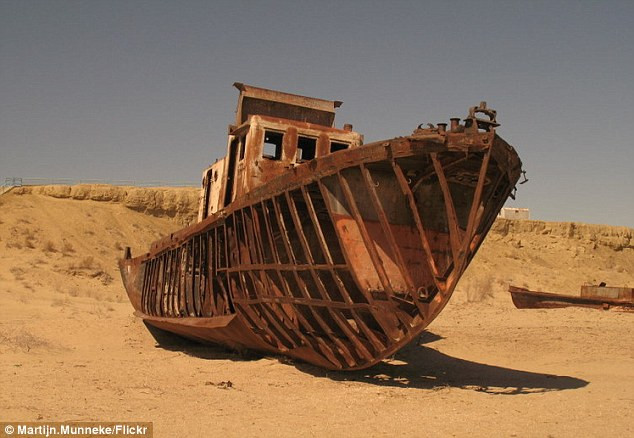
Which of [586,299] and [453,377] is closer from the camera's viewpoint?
[453,377]

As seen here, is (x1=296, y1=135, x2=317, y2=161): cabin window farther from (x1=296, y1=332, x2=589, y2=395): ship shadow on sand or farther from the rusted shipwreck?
(x1=296, y1=332, x2=589, y2=395): ship shadow on sand

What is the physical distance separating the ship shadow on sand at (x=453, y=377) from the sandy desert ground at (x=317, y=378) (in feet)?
0.10

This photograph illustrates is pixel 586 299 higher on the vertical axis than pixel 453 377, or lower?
higher

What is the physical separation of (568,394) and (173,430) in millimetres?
5208

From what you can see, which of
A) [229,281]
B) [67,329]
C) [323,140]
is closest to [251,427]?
[229,281]

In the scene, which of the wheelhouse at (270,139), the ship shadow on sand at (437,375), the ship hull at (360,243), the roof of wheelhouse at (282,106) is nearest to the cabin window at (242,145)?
the wheelhouse at (270,139)

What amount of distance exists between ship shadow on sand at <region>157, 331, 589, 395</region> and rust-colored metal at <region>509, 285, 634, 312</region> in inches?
371

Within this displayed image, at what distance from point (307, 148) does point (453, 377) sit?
4.91 m

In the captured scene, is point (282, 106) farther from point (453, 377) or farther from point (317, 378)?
point (453, 377)

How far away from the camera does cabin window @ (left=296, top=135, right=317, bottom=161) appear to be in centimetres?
1152

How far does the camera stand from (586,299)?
20.3 m

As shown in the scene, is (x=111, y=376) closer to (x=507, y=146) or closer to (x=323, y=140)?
(x=323, y=140)

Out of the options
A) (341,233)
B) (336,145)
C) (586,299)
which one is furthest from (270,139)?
(586,299)

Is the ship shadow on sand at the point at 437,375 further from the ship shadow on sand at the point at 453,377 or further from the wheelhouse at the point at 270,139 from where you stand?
the wheelhouse at the point at 270,139
